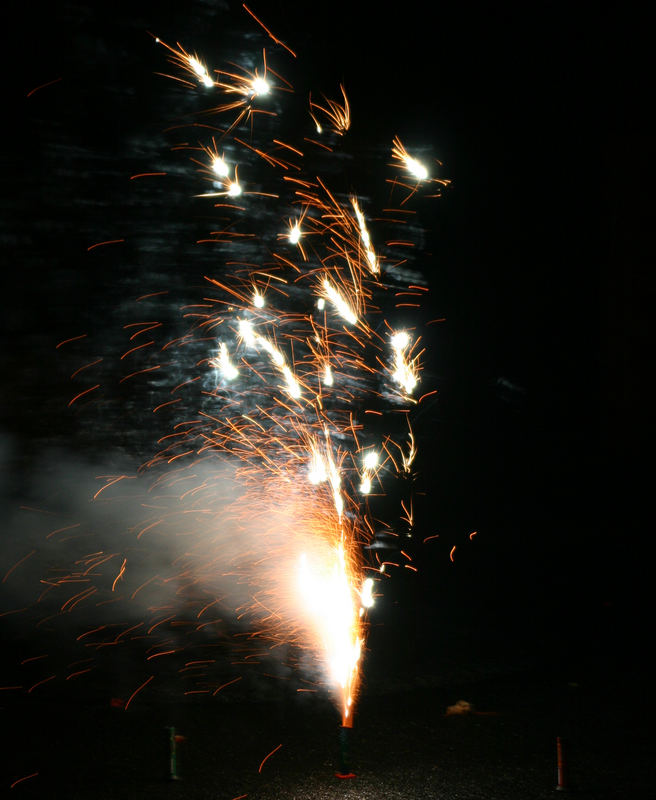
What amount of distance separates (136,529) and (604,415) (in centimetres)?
395

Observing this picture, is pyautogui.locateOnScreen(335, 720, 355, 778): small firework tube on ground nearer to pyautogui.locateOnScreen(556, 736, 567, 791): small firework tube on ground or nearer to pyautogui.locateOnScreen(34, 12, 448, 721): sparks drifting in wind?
pyautogui.locateOnScreen(556, 736, 567, 791): small firework tube on ground

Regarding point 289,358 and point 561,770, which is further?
point 289,358

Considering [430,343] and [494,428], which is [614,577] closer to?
[494,428]

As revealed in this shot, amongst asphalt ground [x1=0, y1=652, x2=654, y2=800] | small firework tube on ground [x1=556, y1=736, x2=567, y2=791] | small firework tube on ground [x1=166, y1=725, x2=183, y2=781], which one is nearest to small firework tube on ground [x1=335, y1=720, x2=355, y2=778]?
asphalt ground [x1=0, y1=652, x2=654, y2=800]

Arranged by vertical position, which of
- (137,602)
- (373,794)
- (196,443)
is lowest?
(373,794)

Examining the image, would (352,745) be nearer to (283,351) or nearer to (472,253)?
(283,351)

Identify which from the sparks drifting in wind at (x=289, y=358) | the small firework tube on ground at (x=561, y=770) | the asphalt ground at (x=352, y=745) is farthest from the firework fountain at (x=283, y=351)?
the small firework tube on ground at (x=561, y=770)

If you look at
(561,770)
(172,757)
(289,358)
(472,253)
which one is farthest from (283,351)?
(561,770)

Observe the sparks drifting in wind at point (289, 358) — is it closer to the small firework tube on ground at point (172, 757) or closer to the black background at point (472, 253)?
the black background at point (472, 253)

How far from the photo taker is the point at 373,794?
279cm

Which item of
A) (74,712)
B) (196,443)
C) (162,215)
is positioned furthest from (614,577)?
(162,215)

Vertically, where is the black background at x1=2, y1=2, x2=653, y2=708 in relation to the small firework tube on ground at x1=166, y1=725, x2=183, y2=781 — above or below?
above

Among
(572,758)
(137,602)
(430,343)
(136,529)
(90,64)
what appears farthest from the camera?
(430,343)

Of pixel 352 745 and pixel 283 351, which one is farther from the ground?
pixel 283 351
